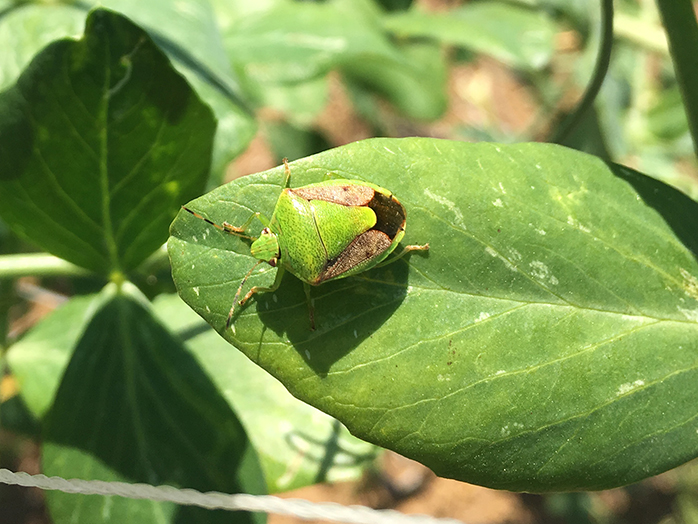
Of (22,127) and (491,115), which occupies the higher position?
(491,115)

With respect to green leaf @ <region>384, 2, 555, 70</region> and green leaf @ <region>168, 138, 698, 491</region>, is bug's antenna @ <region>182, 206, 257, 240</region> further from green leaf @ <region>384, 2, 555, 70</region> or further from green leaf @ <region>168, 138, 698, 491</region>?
green leaf @ <region>384, 2, 555, 70</region>

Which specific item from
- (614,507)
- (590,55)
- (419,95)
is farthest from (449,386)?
(614,507)

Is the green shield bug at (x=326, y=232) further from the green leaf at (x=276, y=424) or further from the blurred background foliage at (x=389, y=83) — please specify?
the green leaf at (x=276, y=424)

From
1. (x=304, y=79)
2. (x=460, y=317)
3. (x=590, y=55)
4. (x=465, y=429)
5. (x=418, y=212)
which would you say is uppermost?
(x=590, y=55)

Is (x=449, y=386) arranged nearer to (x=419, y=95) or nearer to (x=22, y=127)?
(x=22, y=127)

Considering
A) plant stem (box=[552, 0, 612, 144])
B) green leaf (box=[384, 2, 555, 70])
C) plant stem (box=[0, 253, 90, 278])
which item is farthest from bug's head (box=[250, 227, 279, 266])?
green leaf (box=[384, 2, 555, 70])

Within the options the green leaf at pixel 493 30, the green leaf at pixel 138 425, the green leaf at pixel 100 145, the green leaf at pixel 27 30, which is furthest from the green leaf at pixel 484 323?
the green leaf at pixel 493 30
